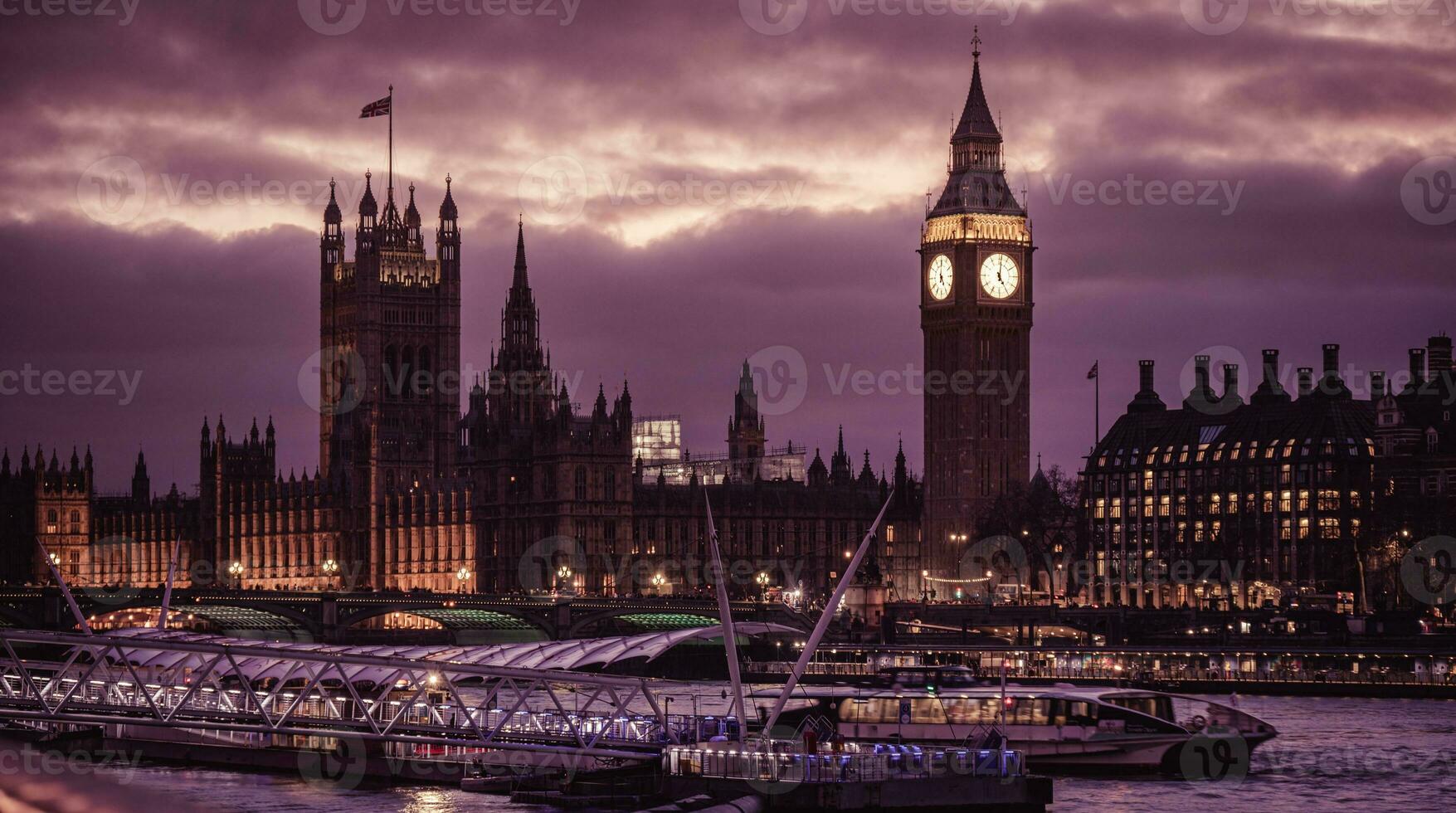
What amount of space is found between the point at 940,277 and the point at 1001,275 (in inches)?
157

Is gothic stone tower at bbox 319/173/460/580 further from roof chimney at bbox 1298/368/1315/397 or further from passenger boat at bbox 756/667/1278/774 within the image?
passenger boat at bbox 756/667/1278/774

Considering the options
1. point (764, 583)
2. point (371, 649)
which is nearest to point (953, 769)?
point (371, 649)

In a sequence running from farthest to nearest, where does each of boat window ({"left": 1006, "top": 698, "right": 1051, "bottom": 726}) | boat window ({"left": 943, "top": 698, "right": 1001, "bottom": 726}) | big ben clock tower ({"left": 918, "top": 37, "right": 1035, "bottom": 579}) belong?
big ben clock tower ({"left": 918, "top": 37, "right": 1035, "bottom": 579}) → boat window ({"left": 1006, "top": 698, "right": 1051, "bottom": 726}) → boat window ({"left": 943, "top": 698, "right": 1001, "bottom": 726})

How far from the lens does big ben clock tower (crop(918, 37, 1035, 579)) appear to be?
536 feet

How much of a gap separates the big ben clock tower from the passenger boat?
9220 centimetres

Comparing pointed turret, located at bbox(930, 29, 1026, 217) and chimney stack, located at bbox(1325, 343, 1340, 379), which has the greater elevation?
pointed turret, located at bbox(930, 29, 1026, 217)

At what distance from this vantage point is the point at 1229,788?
6756 centimetres

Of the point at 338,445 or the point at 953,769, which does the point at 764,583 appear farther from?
the point at 953,769

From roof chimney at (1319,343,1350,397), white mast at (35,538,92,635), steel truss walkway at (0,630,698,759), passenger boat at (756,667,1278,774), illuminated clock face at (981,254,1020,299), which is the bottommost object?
passenger boat at (756,667,1278,774)

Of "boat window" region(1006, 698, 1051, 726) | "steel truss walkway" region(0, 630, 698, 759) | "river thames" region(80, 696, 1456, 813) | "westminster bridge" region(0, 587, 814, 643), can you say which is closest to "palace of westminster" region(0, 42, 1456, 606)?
"westminster bridge" region(0, 587, 814, 643)

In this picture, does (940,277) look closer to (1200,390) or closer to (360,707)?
(1200,390)

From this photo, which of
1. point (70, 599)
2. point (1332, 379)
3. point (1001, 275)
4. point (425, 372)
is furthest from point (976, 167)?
point (70, 599)

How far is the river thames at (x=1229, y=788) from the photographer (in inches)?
2431

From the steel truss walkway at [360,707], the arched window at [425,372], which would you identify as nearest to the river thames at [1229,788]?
the steel truss walkway at [360,707]
